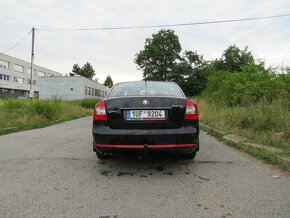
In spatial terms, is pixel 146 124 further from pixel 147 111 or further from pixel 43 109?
pixel 43 109

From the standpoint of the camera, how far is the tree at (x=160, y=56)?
53.5 meters

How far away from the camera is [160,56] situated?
53.5 meters

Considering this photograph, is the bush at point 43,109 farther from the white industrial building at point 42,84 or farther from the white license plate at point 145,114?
the white industrial building at point 42,84

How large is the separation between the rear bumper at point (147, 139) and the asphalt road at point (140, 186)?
1.50ft

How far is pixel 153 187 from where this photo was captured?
3.54 m

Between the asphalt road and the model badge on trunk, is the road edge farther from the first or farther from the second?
the model badge on trunk

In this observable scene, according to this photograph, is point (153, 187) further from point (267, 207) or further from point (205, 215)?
point (267, 207)

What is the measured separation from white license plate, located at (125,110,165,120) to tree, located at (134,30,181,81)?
4958cm

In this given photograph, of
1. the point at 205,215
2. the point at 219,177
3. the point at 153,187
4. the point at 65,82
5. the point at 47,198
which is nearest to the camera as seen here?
the point at 205,215

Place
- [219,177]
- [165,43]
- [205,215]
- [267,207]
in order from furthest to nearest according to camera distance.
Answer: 1. [165,43]
2. [219,177]
3. [267,207]
4. [205,215]

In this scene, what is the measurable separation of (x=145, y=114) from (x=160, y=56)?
166ft

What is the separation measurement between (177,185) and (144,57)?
53093 millimetres

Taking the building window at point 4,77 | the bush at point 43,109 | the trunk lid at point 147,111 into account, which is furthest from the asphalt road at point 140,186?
the building window at point 4,77

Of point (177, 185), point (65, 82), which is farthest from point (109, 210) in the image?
point (65, 82)
